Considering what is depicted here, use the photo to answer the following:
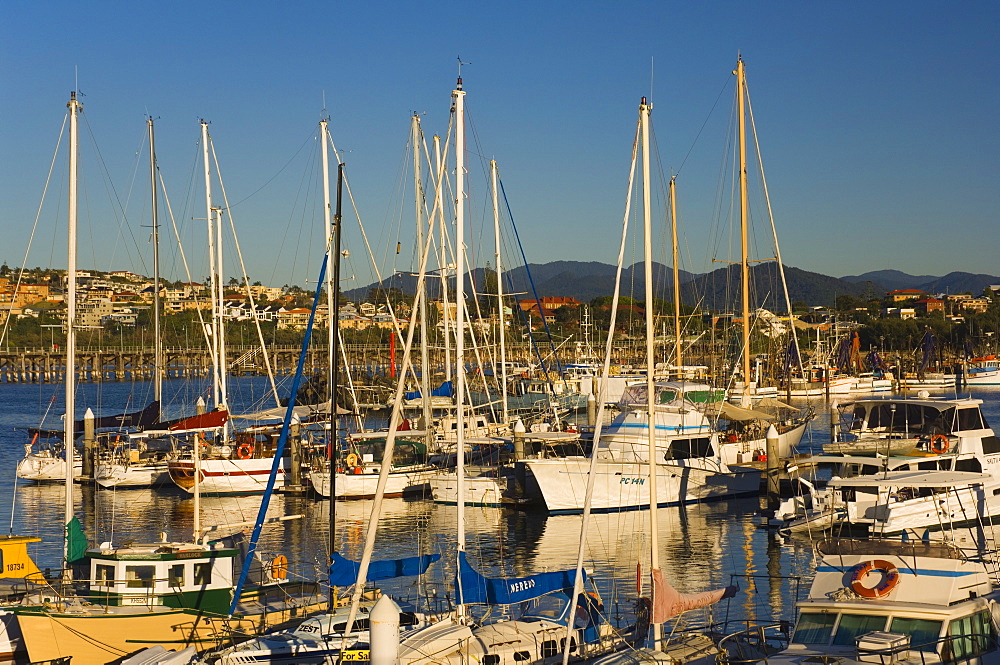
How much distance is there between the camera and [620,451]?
37.3m

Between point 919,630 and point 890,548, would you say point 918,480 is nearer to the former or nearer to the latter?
point 890,548

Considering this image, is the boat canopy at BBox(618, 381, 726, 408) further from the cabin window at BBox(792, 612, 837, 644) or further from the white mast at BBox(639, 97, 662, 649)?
the cabin window at BBox(792, 612, 837, 644)

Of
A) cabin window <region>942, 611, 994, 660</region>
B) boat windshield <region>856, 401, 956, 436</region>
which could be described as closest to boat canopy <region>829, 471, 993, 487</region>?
boat windshield <region>856, 401, 956, 436</region>

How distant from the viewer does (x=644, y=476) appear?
120 ft

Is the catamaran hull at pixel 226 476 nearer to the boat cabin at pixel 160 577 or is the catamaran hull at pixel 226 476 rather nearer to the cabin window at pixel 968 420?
the boat cabin at pixel 160 577

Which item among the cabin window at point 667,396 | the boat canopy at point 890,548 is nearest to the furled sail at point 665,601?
the boat canopy at point 890,548

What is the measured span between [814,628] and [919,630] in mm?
1337

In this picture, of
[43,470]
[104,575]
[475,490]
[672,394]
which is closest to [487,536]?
[475,490]

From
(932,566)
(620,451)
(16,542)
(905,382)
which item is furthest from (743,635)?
(905,382)

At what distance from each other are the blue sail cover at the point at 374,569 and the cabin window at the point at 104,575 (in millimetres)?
4084

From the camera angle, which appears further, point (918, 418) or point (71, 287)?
point (918, 418)

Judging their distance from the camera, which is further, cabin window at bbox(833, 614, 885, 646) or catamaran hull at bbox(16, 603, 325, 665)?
catamaran hull at bbox(16, 603, 325, 665)

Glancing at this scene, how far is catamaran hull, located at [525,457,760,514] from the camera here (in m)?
36.5

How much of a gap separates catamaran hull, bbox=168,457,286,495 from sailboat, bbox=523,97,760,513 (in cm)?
1025
